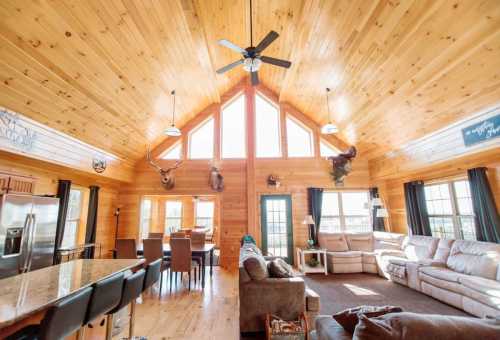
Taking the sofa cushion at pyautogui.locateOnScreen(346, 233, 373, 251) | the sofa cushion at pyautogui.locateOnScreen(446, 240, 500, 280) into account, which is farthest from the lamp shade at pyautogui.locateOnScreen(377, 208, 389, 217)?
the sofa cushion at pyautogui.locateOnScreen(446, 240, 500, 280)

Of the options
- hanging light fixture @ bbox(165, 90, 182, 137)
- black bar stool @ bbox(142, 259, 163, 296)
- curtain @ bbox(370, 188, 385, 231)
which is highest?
hanging light fixture @ bbox(165, 90, 182, 137)

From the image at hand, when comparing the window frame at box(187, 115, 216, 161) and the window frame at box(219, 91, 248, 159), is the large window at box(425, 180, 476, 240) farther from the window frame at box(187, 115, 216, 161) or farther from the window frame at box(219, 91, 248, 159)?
the window frame at box(187, 115, 216, 161)

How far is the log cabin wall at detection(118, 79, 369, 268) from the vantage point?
6.73 metres

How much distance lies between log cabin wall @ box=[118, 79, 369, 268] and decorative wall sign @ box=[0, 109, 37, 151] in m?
3.36

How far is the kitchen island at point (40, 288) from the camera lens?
4.58ft

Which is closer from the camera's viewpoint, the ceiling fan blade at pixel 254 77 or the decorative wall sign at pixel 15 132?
the decorative wall sign at pixel 15 132

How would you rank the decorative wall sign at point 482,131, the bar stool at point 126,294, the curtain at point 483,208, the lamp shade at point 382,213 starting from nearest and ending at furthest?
the bar stool at point 126,294 → the decorative wall sign at point 482,131 → the curtain at point 483,208 → the lamp shade at point 382,213

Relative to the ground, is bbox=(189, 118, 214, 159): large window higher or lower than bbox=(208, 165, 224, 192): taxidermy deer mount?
higher

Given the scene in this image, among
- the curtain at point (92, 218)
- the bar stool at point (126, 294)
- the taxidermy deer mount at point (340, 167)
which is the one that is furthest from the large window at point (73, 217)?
the taxidermy deer mount at point (340, 167)

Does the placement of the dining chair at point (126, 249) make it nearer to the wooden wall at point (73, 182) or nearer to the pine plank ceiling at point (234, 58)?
the wooden wall at point (73, 182)

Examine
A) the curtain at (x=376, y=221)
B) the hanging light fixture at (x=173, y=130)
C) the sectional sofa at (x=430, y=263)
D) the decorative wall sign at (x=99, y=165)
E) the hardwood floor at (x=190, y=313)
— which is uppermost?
the hanging light fixture at (x=173, y=130)

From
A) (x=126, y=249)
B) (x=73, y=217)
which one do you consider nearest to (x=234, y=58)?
(x=126, y=249)

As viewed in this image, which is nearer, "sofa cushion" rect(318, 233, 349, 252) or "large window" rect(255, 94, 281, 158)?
"sofa cushion" rect(318, 233, 349, 252)

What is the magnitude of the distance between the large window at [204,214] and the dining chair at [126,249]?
5898 millimetres
